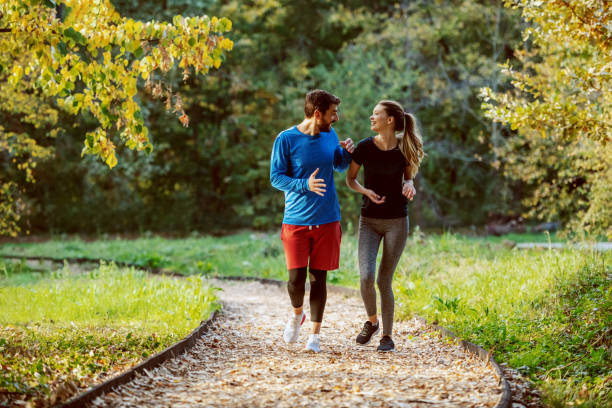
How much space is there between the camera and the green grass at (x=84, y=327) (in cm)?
435

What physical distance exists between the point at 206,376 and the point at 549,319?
10.9 ft

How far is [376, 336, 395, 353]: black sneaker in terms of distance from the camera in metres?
5.72

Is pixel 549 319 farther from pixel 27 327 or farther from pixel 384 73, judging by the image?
pixel 384 73

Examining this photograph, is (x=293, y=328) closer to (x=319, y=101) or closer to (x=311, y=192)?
(x=311, y=192)

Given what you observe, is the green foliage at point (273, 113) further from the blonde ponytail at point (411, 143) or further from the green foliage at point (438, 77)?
the blonde ponytail at point (411, 143)

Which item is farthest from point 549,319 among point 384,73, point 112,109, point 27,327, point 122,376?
point 384,73

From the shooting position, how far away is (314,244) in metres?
5.52

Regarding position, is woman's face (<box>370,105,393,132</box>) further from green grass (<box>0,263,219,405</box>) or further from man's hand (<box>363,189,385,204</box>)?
green grass (<box>0,263,219,405</box>)

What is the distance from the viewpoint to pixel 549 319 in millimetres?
6082

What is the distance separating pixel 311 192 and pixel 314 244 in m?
0.46

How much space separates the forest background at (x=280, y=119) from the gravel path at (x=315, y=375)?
14191 mm

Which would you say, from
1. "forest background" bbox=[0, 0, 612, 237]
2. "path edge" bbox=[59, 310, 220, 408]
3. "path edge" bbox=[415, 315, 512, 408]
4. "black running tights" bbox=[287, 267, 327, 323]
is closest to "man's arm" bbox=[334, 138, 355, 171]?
"black running tights" bbox=[287, 267, 327, 323]

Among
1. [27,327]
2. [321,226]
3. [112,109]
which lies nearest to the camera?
[321,226]

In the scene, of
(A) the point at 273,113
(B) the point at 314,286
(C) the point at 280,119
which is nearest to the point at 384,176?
(B) the point at 314,286
